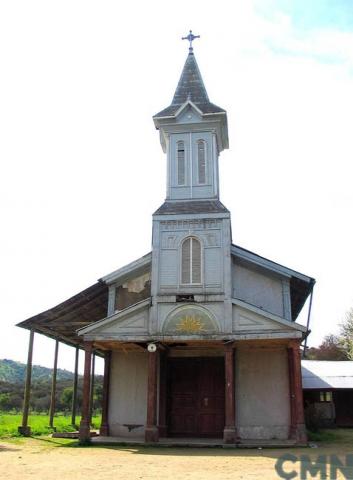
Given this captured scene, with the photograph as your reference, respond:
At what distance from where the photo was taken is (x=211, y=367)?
2103 cm

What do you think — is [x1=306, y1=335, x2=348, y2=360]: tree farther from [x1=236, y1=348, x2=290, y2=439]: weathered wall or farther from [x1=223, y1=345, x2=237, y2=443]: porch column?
[x1=223, y1=345, x2=237, y2=443]: porch column

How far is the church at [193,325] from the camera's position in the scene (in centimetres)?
1841

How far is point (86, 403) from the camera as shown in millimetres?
17891

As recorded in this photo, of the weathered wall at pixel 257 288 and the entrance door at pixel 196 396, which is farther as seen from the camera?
the weathered wall at pixel 257 288

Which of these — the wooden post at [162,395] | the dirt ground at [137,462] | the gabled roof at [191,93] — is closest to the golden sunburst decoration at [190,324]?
the wooden post at [162,395]

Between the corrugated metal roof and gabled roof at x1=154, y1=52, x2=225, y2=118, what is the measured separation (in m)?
17.7

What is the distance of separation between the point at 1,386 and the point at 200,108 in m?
51.0

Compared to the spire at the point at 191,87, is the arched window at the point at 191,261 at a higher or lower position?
lower

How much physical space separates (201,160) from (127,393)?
33.5 ft

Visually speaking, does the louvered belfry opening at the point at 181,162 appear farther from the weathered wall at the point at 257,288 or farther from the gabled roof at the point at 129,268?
the weathered wall at the point at 257,288

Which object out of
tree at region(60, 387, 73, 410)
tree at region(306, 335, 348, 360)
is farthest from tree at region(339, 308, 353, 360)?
tree at region(60, 387, 73, 410)

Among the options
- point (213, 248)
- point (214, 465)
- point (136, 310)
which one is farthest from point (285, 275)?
point (214, 465)

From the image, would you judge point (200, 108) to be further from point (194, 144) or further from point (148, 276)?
point (148, 276)

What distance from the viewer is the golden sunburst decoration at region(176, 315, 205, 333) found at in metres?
18.7
